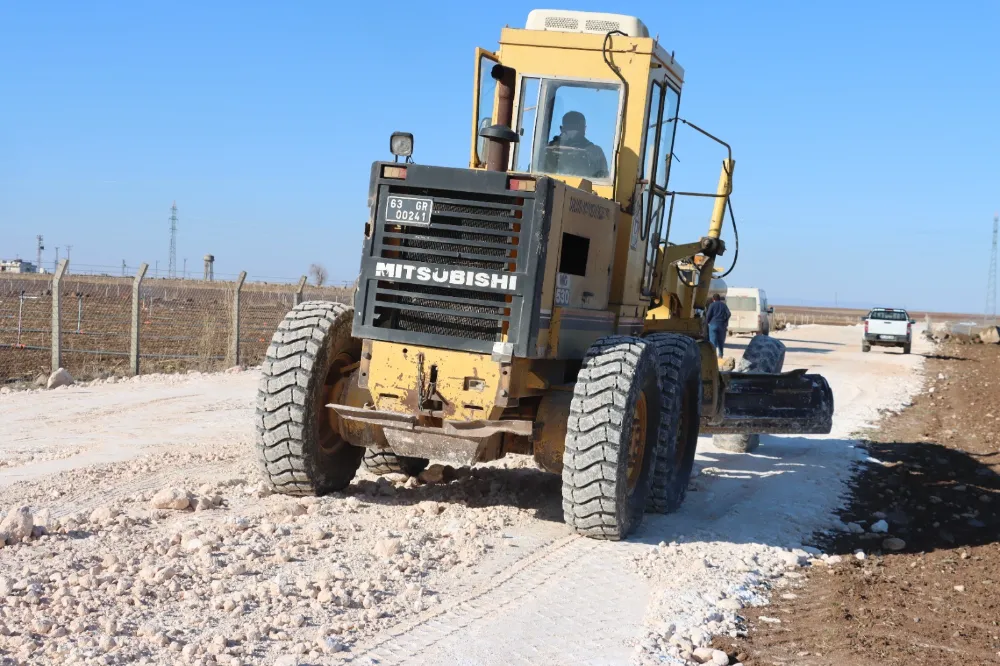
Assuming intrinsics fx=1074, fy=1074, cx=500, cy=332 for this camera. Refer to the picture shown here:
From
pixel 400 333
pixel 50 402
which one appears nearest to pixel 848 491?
pixel 400 333

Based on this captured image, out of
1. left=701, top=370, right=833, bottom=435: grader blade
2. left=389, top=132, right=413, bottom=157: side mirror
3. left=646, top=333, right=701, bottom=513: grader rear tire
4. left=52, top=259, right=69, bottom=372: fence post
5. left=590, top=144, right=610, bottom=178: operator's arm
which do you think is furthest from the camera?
left=52, top=259, right=69, bottom=372: fence post

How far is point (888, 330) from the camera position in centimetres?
3950

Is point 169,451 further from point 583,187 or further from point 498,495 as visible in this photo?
point 583,187

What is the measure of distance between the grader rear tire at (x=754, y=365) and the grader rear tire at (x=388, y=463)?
495cm

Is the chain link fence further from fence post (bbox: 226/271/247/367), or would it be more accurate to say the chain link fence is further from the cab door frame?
the cab door frame

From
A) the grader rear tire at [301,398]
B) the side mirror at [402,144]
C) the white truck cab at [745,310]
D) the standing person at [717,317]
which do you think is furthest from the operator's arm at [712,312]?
the white truck cab at [745,310]

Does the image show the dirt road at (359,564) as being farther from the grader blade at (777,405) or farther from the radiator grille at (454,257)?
the radiator grille at (454,257)

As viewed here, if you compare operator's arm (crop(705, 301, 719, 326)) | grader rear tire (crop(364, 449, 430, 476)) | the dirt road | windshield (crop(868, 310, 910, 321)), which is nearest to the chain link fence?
the dirt road

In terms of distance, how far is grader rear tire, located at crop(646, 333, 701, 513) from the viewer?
8.26 metres

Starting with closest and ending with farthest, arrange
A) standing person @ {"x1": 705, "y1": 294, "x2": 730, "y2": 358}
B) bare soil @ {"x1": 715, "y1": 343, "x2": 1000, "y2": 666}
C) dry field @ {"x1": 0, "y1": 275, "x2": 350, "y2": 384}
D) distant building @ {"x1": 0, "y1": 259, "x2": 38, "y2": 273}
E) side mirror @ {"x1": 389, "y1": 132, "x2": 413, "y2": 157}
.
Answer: bare soil @ {"x1": 715, "y1": 343, "x2": 1000, "y2": 666} < side mirror @ {"x1": 389, "y1": 132, "x2": 413, "y2": 157} < dry field @ {"x1": 0, "y1": 275, "x2": 350, "y2": 384} < standing person @ {"x1": 705, "y1": 294, "x2": 730, "y2": 358} < distant building @ {"x1": 0, "y1": 259, "x2": 38, "y2": 273}

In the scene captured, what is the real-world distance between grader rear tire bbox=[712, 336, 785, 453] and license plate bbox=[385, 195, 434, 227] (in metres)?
6.34

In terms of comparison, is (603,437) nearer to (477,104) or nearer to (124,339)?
(477,104)

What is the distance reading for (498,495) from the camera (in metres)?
8.78

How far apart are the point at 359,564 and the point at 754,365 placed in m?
7.46
